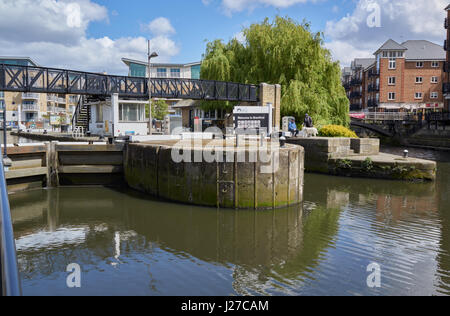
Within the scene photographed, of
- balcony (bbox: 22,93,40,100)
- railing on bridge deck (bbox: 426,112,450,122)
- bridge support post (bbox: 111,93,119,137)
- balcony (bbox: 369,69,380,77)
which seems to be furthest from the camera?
balcony (bbox: 22,93,40,100)

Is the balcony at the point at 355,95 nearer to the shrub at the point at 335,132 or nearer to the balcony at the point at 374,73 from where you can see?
the balcony at the point at 374,73

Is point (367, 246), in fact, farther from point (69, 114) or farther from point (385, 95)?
point (69, 114)

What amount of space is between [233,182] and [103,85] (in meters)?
18.4

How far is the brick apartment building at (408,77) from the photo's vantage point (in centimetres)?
6581

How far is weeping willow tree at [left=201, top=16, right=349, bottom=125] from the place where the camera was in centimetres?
3309

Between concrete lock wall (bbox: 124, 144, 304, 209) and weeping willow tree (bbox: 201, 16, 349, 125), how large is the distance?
65.7 feet

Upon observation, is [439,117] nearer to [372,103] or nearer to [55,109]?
[372,103]

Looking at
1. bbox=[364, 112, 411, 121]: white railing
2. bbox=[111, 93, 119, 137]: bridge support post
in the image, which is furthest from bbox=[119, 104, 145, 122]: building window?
bbox=[364, 112, 411, 121]: white railing

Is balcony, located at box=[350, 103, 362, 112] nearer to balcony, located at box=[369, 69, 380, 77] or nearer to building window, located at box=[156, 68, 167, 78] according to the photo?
balcony, located at box=[369, 69, 380, 77]

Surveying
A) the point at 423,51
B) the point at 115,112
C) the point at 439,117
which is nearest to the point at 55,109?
the point at 115,112

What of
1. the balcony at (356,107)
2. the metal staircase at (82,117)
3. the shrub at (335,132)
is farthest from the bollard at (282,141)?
the balcony at (356,107)

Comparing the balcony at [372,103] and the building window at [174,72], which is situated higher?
the building window at [174,72]

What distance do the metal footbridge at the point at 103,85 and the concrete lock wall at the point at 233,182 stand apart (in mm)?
14653

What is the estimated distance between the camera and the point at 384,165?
65.8 ft
